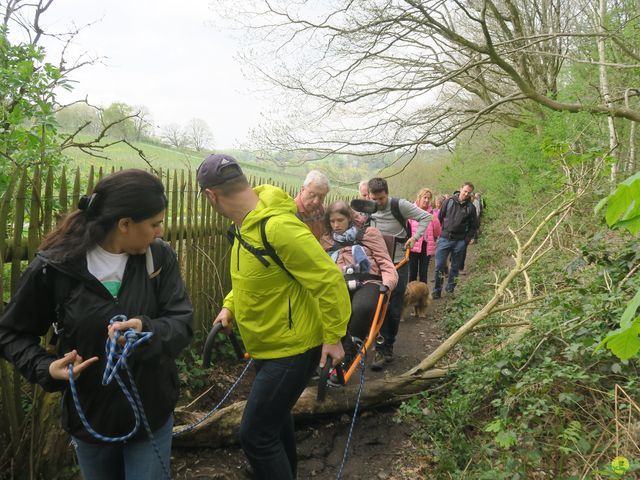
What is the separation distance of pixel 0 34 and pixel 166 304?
285 centimetres

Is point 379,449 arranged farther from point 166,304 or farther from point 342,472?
point 166,304

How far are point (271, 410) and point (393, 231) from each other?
11.9 ft

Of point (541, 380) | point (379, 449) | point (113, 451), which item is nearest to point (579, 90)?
point (541, 380)

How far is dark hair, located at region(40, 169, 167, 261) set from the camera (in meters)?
1.69

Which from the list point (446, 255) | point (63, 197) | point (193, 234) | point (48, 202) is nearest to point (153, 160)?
point (193, 234)

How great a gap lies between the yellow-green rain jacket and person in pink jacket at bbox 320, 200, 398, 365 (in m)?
1.72

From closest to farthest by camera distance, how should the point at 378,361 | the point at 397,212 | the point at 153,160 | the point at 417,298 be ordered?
the point at 153,160 → the point at 378,361 → the point at 397,212 → the point at 417,298

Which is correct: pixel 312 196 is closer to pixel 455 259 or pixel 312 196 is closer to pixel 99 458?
pixel 99 458

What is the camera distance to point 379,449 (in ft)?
11.7

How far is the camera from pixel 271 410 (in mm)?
2283

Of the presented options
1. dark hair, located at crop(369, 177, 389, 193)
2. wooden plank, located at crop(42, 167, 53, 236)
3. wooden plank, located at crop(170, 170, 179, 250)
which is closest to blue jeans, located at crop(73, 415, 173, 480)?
wooden plank, located at crop(42, 167, 53, 236)

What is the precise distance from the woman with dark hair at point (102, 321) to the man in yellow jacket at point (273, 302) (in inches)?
20.0

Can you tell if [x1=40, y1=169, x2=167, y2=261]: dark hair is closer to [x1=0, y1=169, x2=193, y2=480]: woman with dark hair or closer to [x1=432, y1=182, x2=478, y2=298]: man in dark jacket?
[x1=0, y1=169, x2=193, y2=480]: woman with dark hair

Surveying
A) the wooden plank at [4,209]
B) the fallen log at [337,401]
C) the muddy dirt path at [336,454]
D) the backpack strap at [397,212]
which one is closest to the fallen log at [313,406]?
the fallen log at [337,401]
